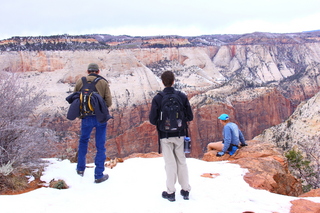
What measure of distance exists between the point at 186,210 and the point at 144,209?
0.56 metres

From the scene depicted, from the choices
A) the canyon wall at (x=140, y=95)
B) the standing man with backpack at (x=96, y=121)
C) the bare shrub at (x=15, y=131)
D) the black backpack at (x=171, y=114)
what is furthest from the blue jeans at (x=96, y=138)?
the canyon wall at (x=140, y=95)

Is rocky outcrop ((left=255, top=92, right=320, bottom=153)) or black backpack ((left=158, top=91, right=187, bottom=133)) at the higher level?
black backpack ((left=158, top=91, right=187, bottom=133))

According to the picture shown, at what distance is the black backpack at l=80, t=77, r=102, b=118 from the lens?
433 centimetres

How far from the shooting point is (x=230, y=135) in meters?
6.74

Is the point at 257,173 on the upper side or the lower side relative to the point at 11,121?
lower

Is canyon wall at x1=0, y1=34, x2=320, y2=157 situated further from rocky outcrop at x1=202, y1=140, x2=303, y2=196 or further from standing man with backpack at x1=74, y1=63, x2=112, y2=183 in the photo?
rocky outcrop at x1=202, y1=140, x2=303, y2=196

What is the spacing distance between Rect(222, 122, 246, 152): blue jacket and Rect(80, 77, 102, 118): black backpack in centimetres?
369

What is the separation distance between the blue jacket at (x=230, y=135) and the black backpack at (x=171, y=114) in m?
3.28

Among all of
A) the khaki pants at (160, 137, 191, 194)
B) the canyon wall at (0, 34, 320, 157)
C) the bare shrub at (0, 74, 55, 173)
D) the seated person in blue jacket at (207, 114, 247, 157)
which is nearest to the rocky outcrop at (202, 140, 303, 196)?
the seated person in blue jacket at (207, 114, 247, 157)

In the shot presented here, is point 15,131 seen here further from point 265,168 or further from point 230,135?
point 265,168

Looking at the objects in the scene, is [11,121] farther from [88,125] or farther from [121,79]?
[121,79]

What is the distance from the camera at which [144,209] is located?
11.6 ft

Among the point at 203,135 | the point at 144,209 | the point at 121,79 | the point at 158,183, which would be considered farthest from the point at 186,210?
the point at 121,79

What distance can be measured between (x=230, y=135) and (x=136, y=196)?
354 cm
